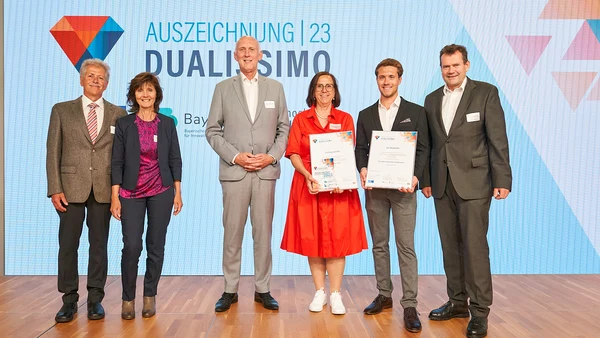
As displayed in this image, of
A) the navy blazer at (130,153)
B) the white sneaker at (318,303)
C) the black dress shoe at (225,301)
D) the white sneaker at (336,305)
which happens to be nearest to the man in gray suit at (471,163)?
the white sneaker at (336,305)

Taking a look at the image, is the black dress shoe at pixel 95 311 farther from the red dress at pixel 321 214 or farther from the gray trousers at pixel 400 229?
the gray trousers at pixel 400 229

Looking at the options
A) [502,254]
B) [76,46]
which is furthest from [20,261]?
[502,254]

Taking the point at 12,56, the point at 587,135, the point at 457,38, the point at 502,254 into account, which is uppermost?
the point at 457,38

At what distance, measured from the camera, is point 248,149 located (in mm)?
3715

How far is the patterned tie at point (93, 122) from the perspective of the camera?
3.49 m

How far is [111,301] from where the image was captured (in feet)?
12.9

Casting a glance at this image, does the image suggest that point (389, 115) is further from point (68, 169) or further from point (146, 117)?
point (68, 169)

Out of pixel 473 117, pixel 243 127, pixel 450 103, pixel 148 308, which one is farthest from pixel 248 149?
pixel 473 117

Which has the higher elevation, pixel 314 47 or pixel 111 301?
pixel 314 47

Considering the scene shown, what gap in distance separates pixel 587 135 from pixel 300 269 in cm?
281

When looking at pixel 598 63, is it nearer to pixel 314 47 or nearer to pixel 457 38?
pixel 457 38

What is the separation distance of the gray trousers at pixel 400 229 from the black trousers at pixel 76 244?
1697 mm

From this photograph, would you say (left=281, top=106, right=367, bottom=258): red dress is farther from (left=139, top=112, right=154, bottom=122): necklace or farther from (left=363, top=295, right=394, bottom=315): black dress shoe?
(left=139, top=112, right=154, bottom=122): necklace

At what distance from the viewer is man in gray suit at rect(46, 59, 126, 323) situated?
3.45m
